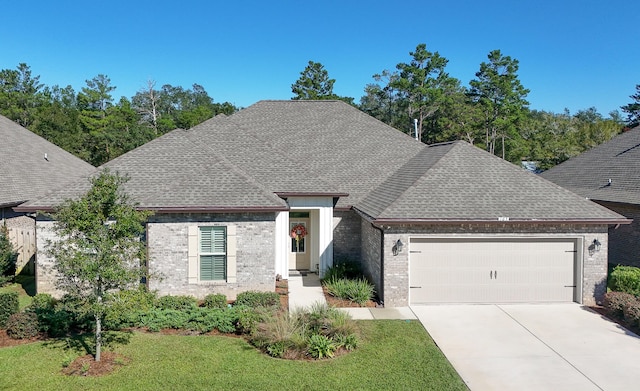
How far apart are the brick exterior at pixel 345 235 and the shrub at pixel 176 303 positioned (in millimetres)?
6334

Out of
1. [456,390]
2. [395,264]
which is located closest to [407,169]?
[395,264]

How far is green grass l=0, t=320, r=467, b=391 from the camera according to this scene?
800 cm

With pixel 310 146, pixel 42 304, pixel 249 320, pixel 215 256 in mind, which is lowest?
pixel 249 320

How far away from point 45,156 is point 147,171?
1132cm

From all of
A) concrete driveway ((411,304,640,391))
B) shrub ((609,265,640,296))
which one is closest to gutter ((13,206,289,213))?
concrete driveway ((411,304,640,391))

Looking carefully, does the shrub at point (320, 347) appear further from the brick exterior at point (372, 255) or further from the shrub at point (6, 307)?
the shrub at point (6, 307)

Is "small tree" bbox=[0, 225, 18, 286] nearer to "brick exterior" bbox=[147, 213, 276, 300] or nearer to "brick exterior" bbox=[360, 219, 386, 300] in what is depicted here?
"brick exterior" bbox=[147, 213, 276, 300]

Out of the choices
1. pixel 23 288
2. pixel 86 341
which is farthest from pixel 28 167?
pixel 86 341

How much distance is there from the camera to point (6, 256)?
14883mm

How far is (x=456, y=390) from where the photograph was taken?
25.7ft

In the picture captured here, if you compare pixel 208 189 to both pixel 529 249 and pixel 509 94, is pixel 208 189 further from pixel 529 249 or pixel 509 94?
pixel 509 94

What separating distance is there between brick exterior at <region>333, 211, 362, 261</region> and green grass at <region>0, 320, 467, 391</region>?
6.64 m

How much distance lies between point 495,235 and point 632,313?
363cm

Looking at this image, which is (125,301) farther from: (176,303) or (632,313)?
(632,313)
